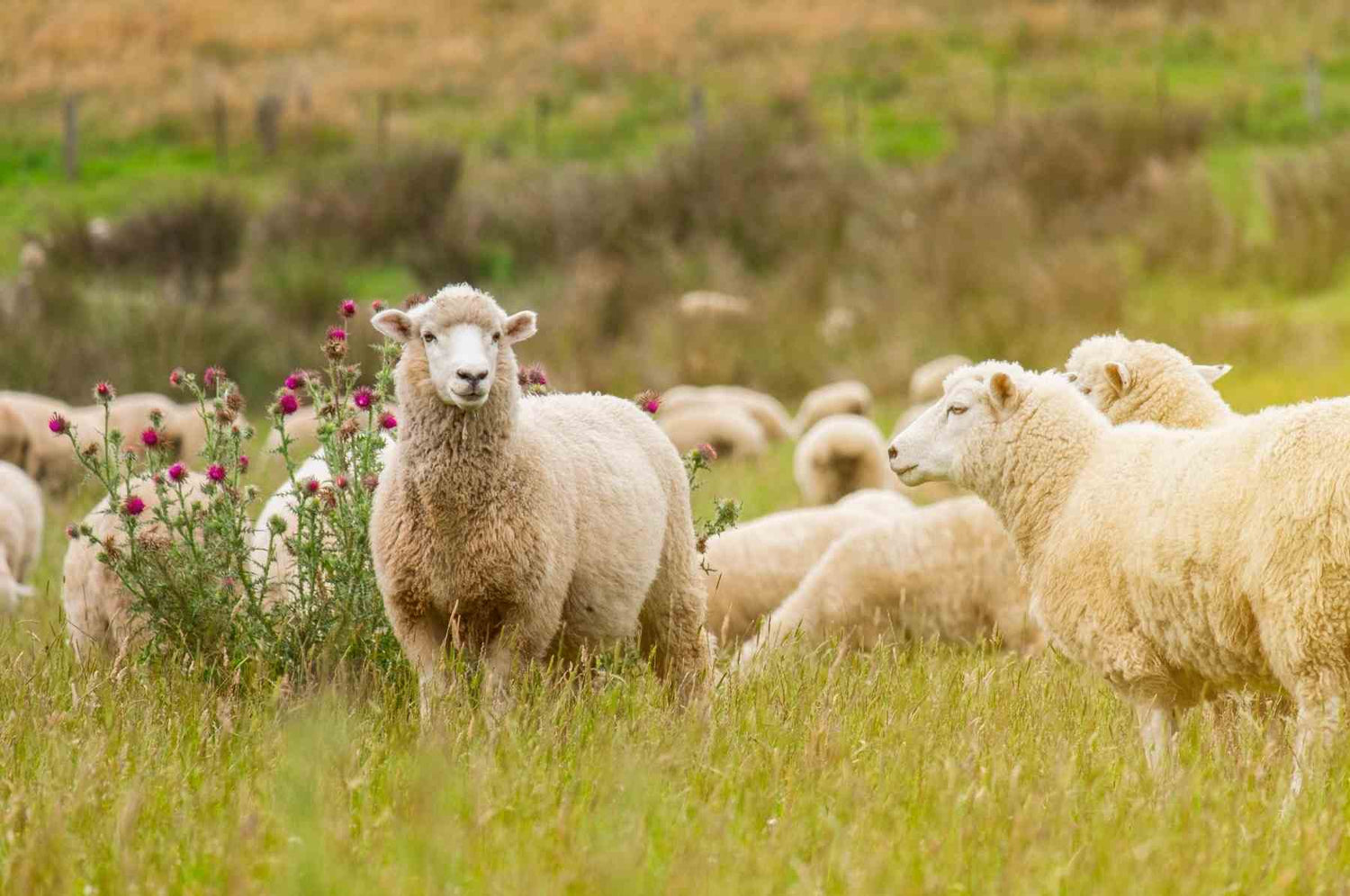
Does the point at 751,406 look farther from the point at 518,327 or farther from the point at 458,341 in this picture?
the point at 458,341

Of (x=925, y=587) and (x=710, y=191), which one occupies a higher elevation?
(x=710, y=191)

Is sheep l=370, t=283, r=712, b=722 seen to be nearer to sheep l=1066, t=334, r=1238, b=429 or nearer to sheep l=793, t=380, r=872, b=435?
sheep l=1066, t=334, r=1238, b=429

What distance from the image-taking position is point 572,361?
2295cm

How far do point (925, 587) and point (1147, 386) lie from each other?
1992mm

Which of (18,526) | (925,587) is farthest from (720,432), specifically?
(925,587)

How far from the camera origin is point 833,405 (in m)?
17.6

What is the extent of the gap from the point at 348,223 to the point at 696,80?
1425 centimetres

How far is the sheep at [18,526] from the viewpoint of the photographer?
9.21 meters

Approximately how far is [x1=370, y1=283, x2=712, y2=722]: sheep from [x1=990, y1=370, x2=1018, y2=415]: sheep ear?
1156 millimetres

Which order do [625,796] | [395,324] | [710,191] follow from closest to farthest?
[625,796] < [395,324] < [710,191]

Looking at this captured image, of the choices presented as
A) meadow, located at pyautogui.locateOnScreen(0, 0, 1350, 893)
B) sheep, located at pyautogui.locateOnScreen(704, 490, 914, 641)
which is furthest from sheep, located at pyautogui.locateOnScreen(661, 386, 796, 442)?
sheep, located at pyautogui.locateOnScreen(704, 490, 914, 641)

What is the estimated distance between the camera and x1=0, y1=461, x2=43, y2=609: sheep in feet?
30.2

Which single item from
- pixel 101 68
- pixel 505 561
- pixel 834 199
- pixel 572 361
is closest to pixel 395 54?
pixel 101 68

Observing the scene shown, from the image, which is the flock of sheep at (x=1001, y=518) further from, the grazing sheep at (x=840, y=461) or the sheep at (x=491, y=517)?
the grazing sheep at (x=840, y=461)
